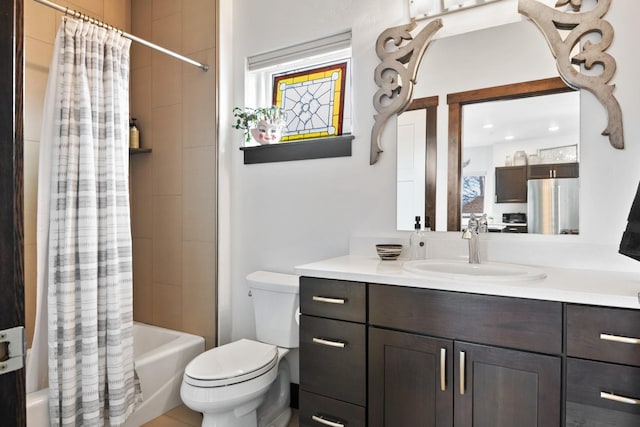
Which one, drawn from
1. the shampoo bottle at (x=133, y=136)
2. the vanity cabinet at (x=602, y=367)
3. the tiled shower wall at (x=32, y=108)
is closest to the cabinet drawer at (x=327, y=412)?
the vanity cabinet at (x=602, y=367)

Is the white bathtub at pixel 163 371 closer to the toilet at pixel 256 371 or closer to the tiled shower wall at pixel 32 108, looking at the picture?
the toilet at pixel 256 371

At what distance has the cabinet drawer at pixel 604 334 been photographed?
3.38 feet

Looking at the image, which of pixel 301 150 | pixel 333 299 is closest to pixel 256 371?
pixel 333 299

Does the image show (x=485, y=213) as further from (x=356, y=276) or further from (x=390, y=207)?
(x=356, y=276)

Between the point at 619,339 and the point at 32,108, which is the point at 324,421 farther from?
the point at 32,108

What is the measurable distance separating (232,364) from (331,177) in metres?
1.06

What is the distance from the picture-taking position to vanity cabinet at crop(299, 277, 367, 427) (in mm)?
1407

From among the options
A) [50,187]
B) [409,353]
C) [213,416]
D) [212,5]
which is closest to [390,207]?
[409,353]

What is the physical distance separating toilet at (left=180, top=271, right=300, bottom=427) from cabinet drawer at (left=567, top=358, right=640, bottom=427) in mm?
1197

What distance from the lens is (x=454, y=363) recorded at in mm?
1241

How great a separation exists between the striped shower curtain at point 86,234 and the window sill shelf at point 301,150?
28.2 inches

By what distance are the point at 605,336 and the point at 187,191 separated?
224 centimetres

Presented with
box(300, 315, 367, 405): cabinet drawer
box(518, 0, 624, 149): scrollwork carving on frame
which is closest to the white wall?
box(518, 0, 624, 149): scrollwork carving on frame

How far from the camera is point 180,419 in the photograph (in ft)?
6.79
